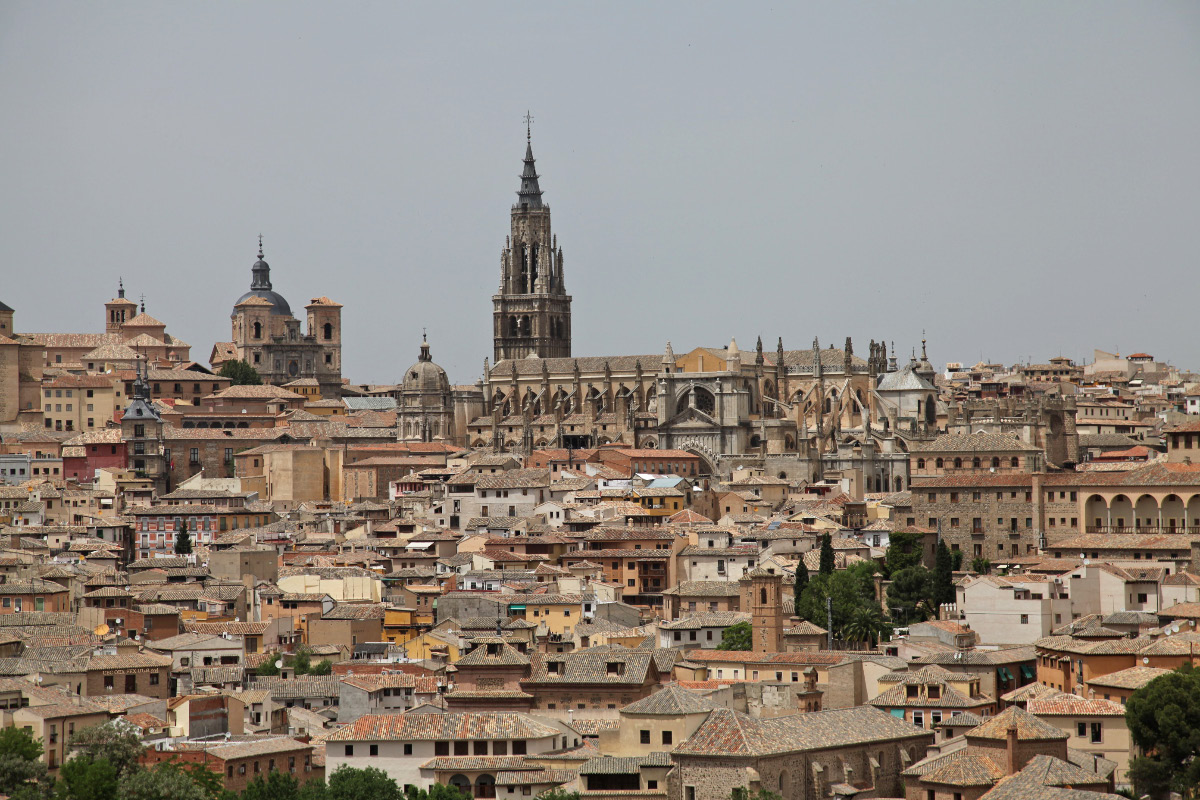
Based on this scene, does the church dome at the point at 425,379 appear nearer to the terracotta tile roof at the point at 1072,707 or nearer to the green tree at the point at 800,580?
the green tree at the point at 800,580

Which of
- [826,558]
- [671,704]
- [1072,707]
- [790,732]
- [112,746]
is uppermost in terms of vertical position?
[826,558]

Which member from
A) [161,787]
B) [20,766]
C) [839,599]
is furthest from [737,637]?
[20,766]

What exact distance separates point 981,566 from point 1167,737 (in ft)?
94.2

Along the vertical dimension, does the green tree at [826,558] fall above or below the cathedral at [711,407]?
below

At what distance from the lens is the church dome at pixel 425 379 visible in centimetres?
13216

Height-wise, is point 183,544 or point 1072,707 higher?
point 183,544

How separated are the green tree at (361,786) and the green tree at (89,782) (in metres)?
4.28

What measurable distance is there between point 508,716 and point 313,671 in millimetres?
15150

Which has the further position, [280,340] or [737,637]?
[280,340]

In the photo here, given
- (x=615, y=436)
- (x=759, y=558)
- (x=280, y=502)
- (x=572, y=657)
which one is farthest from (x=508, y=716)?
(x=615, y=436)

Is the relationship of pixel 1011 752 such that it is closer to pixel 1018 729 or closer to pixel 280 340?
pixel 1018 729

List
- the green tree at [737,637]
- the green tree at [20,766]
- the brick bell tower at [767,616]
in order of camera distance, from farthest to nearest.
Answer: the green tree at [737,637] < the brick bell tower at [767,616] < the green tree at [20,766]

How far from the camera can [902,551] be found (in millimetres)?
72188

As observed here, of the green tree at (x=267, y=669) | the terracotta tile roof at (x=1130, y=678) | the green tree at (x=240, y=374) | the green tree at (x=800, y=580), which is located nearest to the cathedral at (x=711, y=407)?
the green tree at (x=240, y=374)
